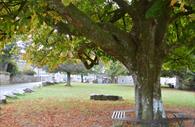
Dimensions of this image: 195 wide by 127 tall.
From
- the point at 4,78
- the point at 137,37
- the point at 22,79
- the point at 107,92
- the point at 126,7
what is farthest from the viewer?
the point at 22,79

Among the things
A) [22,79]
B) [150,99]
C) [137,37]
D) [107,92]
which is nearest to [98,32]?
[137,37]

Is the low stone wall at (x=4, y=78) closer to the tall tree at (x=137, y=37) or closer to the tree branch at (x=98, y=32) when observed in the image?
the tall tree at (x=137, y=37)

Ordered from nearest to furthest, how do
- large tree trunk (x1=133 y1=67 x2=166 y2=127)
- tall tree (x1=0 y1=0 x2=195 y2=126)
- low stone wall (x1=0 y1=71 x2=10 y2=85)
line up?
tall tree (x1=0 y1=0 x2=195 y2=126)
large tree trunk (x1=133 y1=67 x2=166 y2=127)
low stone wall (x1=0 y1=71 x2=10 y2=85)

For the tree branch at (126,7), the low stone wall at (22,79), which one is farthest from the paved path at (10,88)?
the tree branch at (126,7)

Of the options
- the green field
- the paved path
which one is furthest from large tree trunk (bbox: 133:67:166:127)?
the paved path

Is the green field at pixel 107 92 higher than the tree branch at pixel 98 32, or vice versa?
the tree branch at pixel 98 32

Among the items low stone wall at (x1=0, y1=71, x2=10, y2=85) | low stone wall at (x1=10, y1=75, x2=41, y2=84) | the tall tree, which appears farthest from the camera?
low stone wall at (x1=10, y1=75, x2=41, y2=84)

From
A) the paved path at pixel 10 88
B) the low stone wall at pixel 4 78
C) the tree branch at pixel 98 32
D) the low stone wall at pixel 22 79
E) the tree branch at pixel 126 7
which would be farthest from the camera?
the low stone wall at pixel 22 79

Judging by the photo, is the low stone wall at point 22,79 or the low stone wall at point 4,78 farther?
the low stone wall at point 22,79

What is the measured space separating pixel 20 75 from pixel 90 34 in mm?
56424

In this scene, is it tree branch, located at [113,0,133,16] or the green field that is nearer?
tree branch, located at [113,0,133,16]

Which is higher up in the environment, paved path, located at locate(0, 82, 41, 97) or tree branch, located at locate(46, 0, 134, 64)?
tree branch, located at locate(46, 0, 134, 64)

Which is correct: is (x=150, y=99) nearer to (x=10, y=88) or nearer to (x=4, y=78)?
(x=10, y=88)

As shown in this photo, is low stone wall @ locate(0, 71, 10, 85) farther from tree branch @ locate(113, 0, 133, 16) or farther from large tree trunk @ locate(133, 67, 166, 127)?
large tree trunk @ locate(133, 67, 166, 127)
